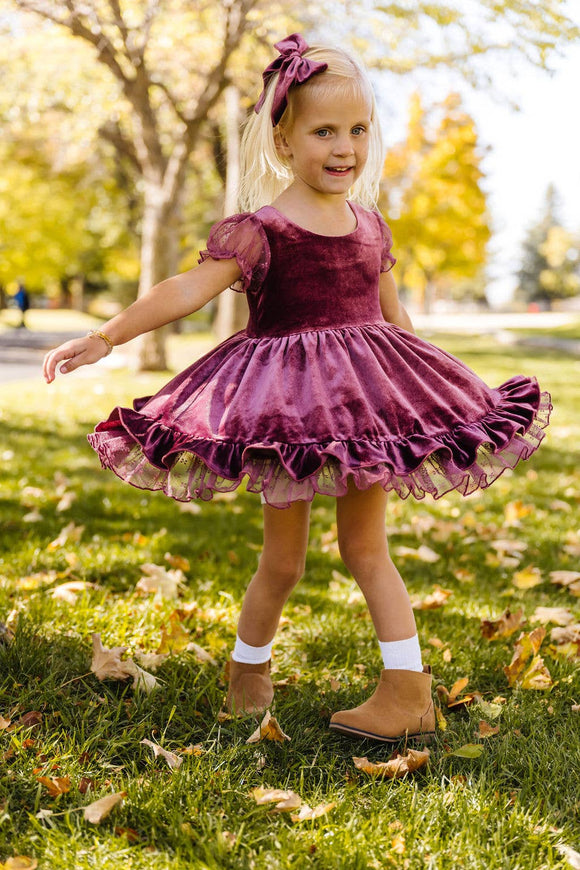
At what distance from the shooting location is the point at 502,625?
3.04 meters

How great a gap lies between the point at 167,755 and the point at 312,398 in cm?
96

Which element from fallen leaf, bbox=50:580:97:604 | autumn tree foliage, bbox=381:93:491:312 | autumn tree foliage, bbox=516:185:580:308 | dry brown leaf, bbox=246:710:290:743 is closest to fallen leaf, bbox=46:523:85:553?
fallen leaf, bbox=50:580:97:604

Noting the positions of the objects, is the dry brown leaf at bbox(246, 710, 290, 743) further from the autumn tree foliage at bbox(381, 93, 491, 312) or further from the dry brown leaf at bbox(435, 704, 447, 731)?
the autumn tree foliage at bbox(381, 93, 491, 312)

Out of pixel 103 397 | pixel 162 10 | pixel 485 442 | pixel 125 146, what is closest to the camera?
pixel 485 442

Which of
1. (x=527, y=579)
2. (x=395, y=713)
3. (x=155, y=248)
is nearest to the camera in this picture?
(x=395, y=713)

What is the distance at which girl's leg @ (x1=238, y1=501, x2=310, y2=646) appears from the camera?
238 cm

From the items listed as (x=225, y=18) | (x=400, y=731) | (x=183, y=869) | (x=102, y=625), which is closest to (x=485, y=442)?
(x=400, y=731)

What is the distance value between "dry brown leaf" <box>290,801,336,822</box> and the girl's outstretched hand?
47.6 inches

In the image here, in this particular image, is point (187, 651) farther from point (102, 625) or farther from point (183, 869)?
point (183, 869)

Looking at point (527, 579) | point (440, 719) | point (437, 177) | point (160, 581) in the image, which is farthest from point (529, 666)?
point (437, 177)

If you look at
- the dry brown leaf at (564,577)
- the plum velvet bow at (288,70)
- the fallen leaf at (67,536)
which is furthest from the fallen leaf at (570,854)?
the fallen leaf at (67,536)

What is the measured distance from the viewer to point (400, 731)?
224cm

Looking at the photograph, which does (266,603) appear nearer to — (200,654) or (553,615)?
(200,654)

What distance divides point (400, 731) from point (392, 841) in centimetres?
44
